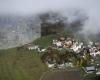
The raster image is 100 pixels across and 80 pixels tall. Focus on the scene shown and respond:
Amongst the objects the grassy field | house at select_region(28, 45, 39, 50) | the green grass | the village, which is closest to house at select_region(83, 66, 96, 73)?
the village

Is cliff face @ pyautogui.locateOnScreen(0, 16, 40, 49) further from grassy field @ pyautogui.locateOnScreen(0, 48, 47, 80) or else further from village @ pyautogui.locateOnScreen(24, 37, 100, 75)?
grassy field @ pyautogui.locateOnScreen(0, 48, 47, 80)

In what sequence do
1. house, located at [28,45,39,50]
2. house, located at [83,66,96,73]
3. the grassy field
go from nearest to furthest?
the grassy field, house, located at [83,66,96,73], house, located at [28,45,39,50]

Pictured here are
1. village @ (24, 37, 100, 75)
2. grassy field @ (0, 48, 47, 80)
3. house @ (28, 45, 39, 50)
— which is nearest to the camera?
grassy field @ (0, 48, 47, 80)

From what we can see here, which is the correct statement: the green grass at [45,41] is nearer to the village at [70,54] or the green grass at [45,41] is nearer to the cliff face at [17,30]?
the village at [70,54]

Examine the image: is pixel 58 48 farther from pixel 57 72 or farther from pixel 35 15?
pixel 35 15

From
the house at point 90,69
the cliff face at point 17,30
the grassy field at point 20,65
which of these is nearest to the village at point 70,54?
the house at point 90,69

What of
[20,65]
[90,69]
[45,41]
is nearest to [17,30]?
[45,41]
